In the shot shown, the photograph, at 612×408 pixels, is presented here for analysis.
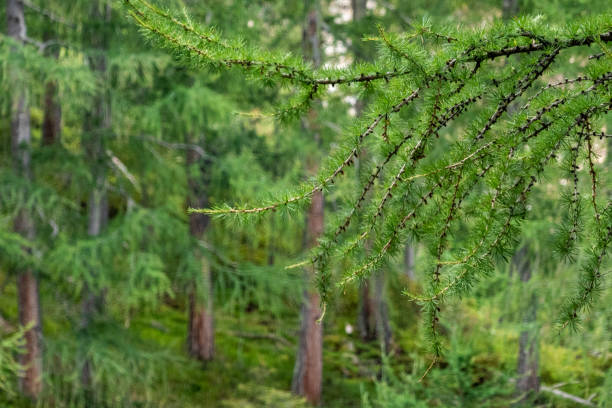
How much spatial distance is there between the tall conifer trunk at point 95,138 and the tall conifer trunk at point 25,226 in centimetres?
59

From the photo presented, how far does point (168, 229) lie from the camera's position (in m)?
7.25

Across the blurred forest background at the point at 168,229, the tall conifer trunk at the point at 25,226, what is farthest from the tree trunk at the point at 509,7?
the tall conifer trunk at the point at 25,226

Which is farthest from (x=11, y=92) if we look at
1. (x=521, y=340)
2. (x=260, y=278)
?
(x=521, y=340)

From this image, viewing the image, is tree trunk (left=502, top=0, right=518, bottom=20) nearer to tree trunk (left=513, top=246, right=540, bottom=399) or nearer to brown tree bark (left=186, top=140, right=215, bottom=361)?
tree trunk (left=513, top=246, right=540, bottom=399)

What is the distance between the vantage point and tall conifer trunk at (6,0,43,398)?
6.59m

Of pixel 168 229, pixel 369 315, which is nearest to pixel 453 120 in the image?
pixel 168 229

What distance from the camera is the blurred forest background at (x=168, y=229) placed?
19.3 ft

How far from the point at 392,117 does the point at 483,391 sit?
3.76 metres

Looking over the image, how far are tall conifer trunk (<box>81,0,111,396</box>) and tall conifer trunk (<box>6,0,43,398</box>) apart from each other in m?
0.59

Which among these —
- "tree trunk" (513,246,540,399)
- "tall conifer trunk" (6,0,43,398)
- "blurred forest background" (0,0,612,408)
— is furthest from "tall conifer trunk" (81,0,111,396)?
"tree trunk" (513,246,540,399)

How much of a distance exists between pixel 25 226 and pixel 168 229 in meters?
1.75

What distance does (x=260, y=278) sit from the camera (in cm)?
745

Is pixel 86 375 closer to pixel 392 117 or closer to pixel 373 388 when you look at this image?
pixel 373 388

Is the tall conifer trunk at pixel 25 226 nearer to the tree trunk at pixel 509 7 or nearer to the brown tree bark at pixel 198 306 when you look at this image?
the brown tree bark at pixel 198 306
